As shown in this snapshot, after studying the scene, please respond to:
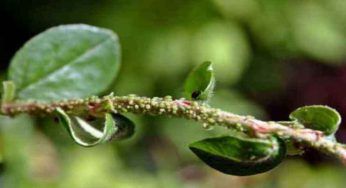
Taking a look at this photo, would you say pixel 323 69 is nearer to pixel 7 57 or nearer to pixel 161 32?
pixel 161 32

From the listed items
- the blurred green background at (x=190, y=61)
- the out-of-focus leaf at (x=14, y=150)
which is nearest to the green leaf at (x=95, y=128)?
the out-of-focus leaf at (x=14, y=150)

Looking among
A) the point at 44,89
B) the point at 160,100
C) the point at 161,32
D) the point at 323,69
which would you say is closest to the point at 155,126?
the point at 161,32

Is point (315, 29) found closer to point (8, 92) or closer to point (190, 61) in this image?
point (190, 61)

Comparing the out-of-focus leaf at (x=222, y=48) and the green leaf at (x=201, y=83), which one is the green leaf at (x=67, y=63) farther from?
the out-of-focus leaf at (x=222, y=48)

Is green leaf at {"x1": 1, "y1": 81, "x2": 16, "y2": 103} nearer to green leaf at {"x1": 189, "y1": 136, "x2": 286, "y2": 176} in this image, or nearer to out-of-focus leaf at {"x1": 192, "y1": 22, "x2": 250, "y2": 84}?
green leaf at {"x1": 189, "y1": 136, "x2": 286, "y2": 176}

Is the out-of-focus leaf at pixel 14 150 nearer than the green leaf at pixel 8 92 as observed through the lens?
No

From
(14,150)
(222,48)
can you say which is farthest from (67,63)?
(222,48)
